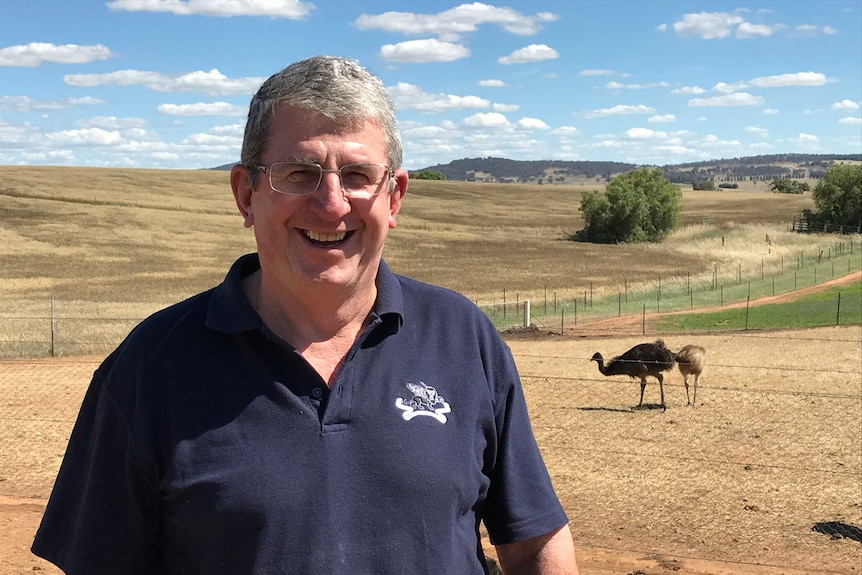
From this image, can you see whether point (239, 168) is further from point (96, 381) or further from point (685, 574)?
point (685, 574)

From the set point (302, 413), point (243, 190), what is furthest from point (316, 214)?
point (302, 413)

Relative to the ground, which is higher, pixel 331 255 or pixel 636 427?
pixel 331 255

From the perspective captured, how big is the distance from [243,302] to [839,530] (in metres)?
9.20

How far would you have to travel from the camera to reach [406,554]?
2.51 meters

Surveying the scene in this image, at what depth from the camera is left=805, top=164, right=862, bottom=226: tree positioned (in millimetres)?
68688

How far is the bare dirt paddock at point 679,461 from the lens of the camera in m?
9.37

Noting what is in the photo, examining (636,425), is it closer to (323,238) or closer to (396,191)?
(396,191)

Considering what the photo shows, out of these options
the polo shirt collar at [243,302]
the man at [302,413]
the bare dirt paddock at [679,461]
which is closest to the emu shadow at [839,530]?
the bare dirt paddock at [679,461]

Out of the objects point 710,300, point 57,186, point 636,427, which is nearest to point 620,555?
point 636,427

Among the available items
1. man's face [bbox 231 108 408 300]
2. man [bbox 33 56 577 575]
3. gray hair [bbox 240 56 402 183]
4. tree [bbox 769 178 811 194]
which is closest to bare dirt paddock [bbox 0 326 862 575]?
man [bbox 33 56 577 575]

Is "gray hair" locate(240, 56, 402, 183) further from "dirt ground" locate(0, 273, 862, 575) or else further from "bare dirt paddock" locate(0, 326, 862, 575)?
"bare dirt paddock" locate(0, 326, 862, 575)

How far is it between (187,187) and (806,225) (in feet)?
186

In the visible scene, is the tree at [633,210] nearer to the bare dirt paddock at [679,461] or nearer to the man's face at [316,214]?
the bare dirt paddock at [679,461]

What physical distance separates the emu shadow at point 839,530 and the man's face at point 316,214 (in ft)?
29.3
